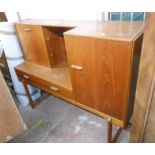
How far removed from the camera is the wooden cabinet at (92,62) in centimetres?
94

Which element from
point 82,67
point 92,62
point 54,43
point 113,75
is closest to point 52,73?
point 54,43

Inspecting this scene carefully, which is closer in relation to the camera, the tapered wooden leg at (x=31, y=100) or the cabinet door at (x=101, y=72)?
the cabinet door at (x=101, y=72)

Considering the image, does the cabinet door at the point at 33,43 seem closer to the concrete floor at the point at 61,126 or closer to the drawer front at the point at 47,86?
the drawer front at the point at 47,86

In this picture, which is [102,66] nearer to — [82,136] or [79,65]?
[79,65]

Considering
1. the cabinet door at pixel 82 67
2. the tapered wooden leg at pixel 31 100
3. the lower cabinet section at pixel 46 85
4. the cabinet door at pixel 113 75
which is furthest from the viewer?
the tapered wooden leg at pixel 31 100

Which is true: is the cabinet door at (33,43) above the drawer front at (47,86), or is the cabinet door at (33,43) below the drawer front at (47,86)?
above

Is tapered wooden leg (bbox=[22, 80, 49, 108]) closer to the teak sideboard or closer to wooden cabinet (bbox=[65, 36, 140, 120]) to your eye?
the teak sideboard

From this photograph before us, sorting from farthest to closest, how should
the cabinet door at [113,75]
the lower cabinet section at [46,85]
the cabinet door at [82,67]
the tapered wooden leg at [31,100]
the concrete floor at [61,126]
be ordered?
the tapered wooden leg at [31,100] → the concrete floor at [61,126] → the lower cabinet section at [46,85] → the cabinet door at [82,67] → the cabinet door at [113,75]

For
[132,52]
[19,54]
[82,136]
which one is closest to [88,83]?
[132,52]

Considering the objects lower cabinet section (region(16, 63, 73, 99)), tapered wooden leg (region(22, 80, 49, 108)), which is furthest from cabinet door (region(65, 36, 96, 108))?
tapered wooden leg (region(22, 80, 49, 108))

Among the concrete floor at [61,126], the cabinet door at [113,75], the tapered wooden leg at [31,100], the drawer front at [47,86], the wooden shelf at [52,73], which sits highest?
the cabinet door at [113,75]

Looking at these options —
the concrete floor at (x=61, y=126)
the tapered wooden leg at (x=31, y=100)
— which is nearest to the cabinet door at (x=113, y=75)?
the concrete floor at (x=61, y=126)

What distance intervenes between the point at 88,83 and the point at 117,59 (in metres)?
0.34

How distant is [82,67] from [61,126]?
3.03 ft
